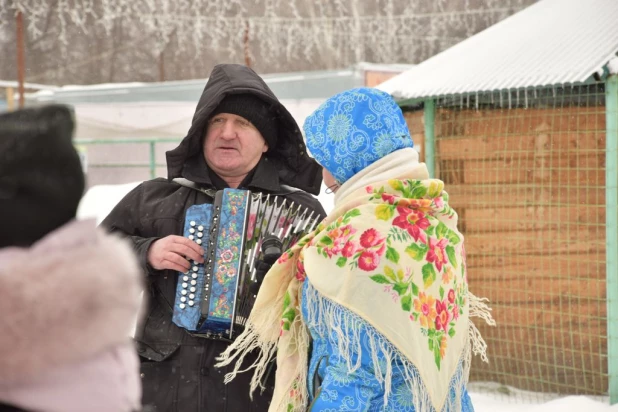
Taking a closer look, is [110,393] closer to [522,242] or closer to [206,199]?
[206,199]

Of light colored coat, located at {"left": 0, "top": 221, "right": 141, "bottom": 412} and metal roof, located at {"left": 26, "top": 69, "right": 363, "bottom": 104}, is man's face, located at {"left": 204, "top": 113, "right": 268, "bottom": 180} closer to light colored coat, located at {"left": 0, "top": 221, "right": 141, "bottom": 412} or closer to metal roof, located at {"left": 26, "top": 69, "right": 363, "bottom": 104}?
light colored coat, located at {"left": 0, "top": 221, "right": 141, "bottom": 412}

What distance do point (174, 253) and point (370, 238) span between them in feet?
2.88

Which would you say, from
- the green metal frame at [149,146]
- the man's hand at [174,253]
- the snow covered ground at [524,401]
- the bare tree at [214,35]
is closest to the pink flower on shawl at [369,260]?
the man's hand at [174,253]

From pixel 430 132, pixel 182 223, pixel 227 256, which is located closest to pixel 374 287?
pixel 227 256

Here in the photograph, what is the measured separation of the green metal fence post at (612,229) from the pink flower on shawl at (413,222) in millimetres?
3158

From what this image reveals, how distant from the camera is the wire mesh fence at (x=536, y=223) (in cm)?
538

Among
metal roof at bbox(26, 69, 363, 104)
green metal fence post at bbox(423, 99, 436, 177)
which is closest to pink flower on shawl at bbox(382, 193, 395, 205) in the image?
green metal fence post at bbox(423, 99, 436, 177)

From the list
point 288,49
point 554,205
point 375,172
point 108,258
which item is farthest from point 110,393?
point 288,49

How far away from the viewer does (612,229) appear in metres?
5.05

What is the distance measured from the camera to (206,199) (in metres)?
3.06

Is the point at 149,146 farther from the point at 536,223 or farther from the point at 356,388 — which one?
the point at 356,388

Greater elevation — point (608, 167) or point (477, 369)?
point (608, 167)

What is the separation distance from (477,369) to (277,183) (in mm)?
3337

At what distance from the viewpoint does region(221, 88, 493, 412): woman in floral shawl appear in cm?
220
